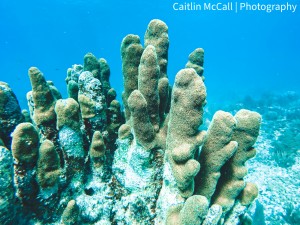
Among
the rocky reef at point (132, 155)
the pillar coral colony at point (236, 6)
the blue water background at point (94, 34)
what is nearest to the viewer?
the rocky reef at point (132, 155)

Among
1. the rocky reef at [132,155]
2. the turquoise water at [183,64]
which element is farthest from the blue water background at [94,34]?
the rocky reef at [132,155]

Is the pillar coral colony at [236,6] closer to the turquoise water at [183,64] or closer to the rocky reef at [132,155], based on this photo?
the turquoise water at [183,64]

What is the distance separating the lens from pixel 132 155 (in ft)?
11.9

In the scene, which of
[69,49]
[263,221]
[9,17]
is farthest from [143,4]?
[263,221]

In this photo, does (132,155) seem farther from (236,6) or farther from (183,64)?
(183,64)

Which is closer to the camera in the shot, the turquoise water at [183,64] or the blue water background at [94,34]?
the turquoise water at [183,64]

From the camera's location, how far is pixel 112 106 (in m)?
4.50

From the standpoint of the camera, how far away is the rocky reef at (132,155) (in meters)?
2.93

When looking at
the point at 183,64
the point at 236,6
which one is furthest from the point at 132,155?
the point at 183,64

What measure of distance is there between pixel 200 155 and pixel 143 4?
8843 centimetres

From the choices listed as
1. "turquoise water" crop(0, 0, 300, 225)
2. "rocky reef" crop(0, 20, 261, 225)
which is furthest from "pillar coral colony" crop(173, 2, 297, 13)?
"rocky reef" crop(0, 20, 261, 225)

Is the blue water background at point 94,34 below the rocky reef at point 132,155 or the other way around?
the other way around

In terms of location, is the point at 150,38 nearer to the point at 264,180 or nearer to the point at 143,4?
the point at 264,180

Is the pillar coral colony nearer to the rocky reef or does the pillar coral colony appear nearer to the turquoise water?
the turquoise water
